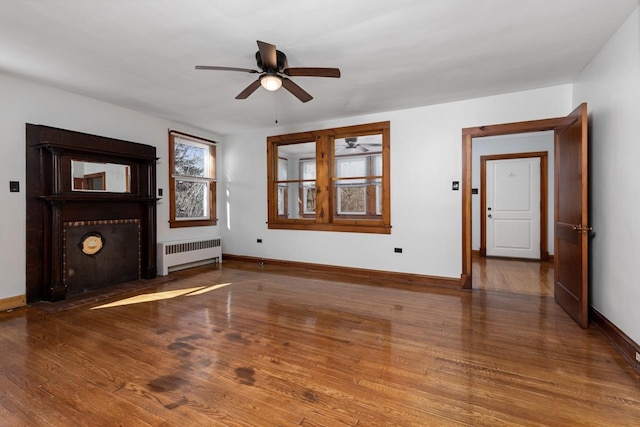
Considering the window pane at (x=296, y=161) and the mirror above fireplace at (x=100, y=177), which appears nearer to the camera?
the mirror above fireplace at (x=100, y=177)

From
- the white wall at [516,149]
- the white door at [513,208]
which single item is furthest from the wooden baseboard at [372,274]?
the white door at [513,208]

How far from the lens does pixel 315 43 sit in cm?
272

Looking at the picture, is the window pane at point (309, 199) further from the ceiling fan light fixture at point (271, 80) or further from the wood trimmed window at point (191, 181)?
the ceiling fan light fixture at point (271, 80)

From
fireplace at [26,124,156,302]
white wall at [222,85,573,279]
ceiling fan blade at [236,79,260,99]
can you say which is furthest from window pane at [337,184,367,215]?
fireplace at [26,124,156,302]

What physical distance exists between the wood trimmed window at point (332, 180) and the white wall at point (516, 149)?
2.17 m

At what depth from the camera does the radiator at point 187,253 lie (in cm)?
500

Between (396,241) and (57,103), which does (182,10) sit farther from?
(396,241)

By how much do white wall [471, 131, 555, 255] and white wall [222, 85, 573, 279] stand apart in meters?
1.81

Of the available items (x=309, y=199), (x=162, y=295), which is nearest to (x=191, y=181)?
(x=309, y=199)

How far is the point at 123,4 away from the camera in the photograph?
2195 mm

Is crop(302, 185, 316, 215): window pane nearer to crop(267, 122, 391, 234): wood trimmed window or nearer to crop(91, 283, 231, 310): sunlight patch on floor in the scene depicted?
crop(267, 122, 391, 234): wood trimmed window

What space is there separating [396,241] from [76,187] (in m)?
4.54

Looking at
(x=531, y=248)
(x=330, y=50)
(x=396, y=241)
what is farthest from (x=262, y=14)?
(x=531, y=248)

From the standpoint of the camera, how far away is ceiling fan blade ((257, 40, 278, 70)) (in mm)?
2377
